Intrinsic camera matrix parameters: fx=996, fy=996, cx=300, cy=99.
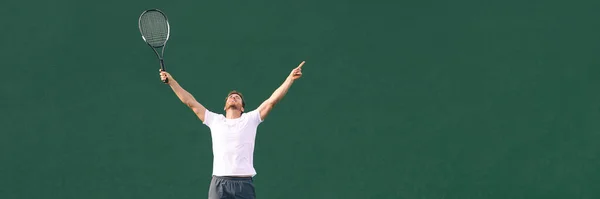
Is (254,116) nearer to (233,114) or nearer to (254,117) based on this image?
(254,117)

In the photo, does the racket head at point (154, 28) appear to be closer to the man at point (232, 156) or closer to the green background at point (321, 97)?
the man at point (232, 156)

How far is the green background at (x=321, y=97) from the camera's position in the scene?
23.1 feet

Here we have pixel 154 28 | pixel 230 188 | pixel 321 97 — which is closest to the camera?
pixel 230 188

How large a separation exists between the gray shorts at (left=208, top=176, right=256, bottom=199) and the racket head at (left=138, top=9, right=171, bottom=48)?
43.3 inches

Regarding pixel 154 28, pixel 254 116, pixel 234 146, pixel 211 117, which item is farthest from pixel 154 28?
pixel 234 146

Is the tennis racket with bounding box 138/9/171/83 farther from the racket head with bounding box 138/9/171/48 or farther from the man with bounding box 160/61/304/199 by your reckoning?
the man with bounding box 160/61/304/199

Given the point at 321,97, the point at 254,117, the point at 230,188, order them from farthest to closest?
the point at 321,97 < the point at 254,117 < the point at 230,188

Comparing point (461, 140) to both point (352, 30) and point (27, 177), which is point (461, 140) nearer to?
point (352, 30)

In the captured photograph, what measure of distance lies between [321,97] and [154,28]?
1.59 m

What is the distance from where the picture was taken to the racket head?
6059 millimetres

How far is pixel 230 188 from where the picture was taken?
5.36m

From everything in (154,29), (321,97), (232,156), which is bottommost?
(232,156)

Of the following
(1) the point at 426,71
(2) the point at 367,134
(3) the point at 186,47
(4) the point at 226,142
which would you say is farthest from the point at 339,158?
(4) the point at 226,142

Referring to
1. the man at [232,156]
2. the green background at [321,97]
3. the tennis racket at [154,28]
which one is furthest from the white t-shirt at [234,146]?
the green background at [321,97]
